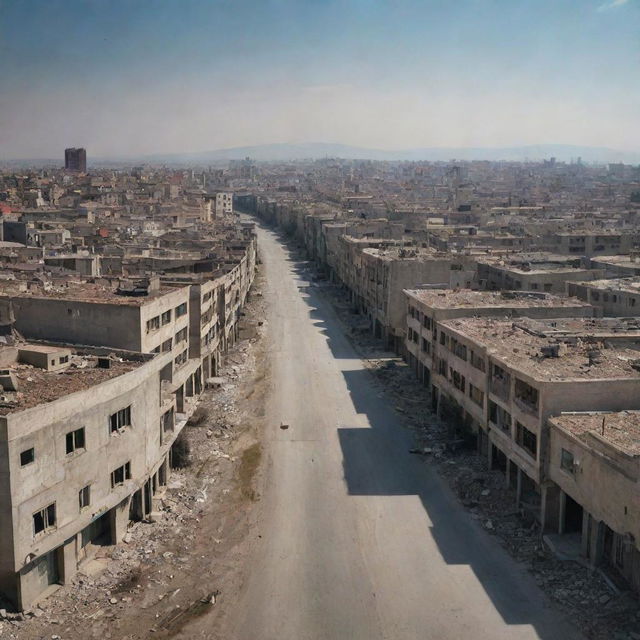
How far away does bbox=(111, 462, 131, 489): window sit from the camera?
752 inches

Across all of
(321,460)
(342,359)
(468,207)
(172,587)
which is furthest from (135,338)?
(468,207)

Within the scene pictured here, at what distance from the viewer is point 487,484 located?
77.5 feet

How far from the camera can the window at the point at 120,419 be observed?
1900 cm

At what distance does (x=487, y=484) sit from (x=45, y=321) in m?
15.3

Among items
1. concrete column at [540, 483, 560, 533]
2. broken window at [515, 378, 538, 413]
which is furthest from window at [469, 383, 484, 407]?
concrete column at [540, 483, 560, 533]

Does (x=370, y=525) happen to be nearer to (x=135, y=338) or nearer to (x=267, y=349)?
(x=135, y=338)

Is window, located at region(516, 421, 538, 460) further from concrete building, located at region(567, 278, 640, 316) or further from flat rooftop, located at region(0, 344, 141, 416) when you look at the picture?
concrete building, located at region(567, 278, 640, 316)

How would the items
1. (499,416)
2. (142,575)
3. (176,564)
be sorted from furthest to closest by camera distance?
(499,416) → (176,564) → (142,575)

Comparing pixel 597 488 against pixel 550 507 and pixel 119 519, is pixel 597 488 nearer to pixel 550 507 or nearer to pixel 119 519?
pixel 550 507

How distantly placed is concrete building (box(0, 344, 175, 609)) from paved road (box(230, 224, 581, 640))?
3983 mm

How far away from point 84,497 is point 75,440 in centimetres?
150

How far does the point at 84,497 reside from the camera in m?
17.9

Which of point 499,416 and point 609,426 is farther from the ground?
point 609,426

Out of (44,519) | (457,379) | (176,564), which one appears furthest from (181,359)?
(44,519)
